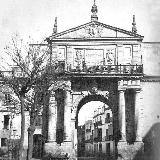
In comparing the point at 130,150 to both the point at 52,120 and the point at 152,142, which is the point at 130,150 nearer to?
the point at 152,142

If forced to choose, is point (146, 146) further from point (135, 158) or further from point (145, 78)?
point (145, 78)

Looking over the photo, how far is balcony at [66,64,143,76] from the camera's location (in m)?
37.9

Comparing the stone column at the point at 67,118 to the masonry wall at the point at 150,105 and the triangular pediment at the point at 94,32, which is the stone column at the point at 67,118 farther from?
the masonry wall at the point at 150,105

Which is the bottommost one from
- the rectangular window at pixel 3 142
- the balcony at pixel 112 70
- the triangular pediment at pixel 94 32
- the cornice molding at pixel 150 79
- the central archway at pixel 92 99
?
the rectangular window at pixel 3 142

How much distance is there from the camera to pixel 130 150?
36.8 meters

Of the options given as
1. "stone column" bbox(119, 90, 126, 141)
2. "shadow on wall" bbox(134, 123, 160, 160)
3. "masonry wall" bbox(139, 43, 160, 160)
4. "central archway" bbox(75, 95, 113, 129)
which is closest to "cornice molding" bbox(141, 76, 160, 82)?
"masonry wall" bbox(139, 43, 160, 160)

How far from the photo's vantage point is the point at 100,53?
39.3 m

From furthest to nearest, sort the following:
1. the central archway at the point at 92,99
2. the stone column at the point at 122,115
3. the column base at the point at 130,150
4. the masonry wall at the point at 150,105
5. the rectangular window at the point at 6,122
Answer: the rectangular window at the point at 6,122 < the central archway at the point at 92,99 < the masonry wall at the point at 150,105 < the stone column at the point at 122,115 < the column base at the point at 130,150

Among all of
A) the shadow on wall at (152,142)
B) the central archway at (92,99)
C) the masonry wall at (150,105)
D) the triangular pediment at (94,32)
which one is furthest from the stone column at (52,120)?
the shadow on wall at (152,142)

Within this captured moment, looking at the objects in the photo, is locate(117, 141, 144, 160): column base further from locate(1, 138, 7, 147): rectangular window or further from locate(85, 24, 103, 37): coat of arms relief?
locate(1, 138, 7, 147): rectangular window

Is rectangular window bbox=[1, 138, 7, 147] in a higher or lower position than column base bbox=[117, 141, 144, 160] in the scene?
higher

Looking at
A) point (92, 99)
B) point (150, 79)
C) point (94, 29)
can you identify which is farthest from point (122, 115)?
point (94, 29)

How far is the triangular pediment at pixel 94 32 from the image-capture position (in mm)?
38969

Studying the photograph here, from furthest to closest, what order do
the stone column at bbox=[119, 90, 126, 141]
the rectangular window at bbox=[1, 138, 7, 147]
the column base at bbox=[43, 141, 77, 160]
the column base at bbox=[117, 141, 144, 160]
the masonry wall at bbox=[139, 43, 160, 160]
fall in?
the rectangular window at bbox=[1, 138, 7, 147], the masonry wall at bbox=[139, 43, 160, 160], the stone column at bbox=[119, 90, 126, 141], the column base at bbox=[43, 141, 77, 160], the column base at bbox=[117, 141, 144, 160]
